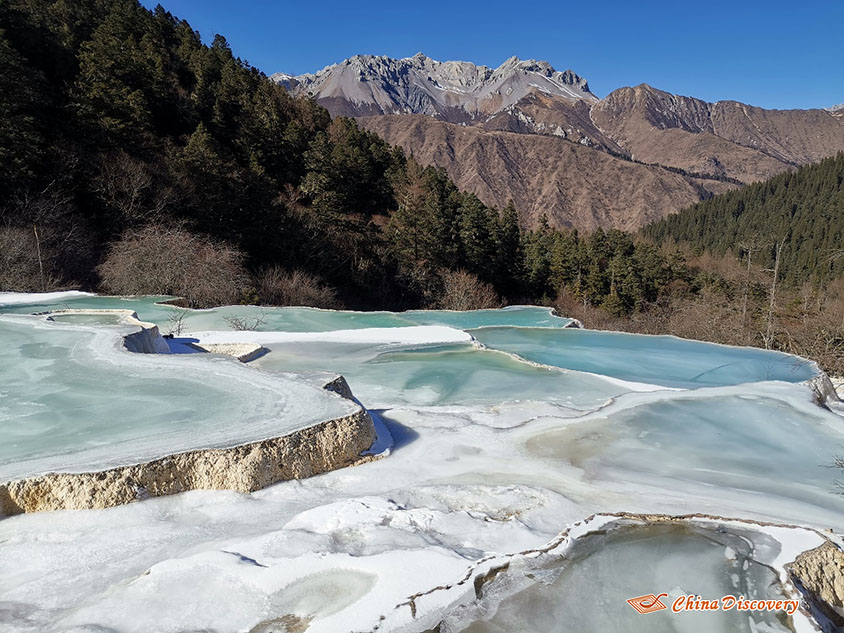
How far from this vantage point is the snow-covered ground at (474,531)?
190 cm

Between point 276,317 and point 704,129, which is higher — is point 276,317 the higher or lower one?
the lower one

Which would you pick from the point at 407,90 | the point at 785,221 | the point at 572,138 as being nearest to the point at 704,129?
the point at 572,138

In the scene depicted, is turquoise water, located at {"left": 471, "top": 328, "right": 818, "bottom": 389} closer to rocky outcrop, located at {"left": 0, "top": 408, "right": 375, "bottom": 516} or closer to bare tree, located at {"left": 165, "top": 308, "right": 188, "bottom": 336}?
rocky outcrop, located at {"left": 0, "top": 408, "right": 375, "bottom": 516}

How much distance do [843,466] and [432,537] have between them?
266 cm

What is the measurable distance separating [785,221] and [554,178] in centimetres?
6517

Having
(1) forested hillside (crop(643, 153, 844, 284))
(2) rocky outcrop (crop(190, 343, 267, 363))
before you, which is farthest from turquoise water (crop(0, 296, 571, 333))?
(1) forested hillside (crop(643, 153, 844, 284))

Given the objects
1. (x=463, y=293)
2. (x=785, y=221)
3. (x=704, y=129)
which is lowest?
(x=463, y=293)

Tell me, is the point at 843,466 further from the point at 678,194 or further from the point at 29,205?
the point at 678,194

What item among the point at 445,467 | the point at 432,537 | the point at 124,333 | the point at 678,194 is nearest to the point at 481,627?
the point at 432,537

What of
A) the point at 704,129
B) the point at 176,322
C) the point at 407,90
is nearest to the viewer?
the point at 176,322

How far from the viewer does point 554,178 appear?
4301 inches

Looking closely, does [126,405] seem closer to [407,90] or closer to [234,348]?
[234,348]

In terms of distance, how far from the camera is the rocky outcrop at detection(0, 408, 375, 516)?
2469 millimetres

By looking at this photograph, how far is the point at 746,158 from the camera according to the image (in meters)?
142
